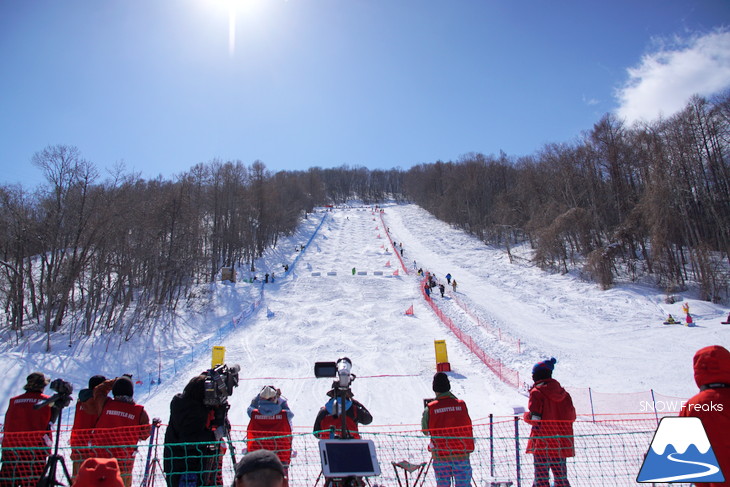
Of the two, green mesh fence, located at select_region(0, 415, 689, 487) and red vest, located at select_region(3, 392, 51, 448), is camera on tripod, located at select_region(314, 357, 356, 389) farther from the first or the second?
red vest, located at select_region(3, 392, 51, 448)

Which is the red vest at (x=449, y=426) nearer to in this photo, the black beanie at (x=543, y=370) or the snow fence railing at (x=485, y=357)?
the black beanie at (x=543, y=370)

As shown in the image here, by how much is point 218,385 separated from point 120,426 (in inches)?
68.0

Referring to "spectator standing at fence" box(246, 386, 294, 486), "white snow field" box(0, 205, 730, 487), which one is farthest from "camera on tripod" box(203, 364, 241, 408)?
"white snow field" box(0, 205, 730, 487)

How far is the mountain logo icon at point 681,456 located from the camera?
3.16 meters

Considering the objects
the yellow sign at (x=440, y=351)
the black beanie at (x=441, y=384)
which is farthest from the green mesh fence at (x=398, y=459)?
the yellow sign at (x=440, y=351)

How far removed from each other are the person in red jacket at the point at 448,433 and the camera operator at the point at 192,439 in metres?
2.71

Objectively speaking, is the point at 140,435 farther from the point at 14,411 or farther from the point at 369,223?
the point at 369,223

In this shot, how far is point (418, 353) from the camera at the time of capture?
691 inches

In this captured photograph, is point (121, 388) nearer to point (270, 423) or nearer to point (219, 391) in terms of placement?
point (219, 391)

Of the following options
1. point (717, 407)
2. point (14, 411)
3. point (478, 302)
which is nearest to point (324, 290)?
point (478, 302)

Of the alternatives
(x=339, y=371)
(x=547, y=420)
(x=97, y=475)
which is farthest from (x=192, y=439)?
(x=547, y=420)

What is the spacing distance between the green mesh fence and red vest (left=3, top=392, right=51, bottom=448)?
0.15 m

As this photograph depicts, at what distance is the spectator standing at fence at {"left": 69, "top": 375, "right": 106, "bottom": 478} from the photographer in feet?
16.4

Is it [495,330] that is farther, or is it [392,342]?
[495,330]
